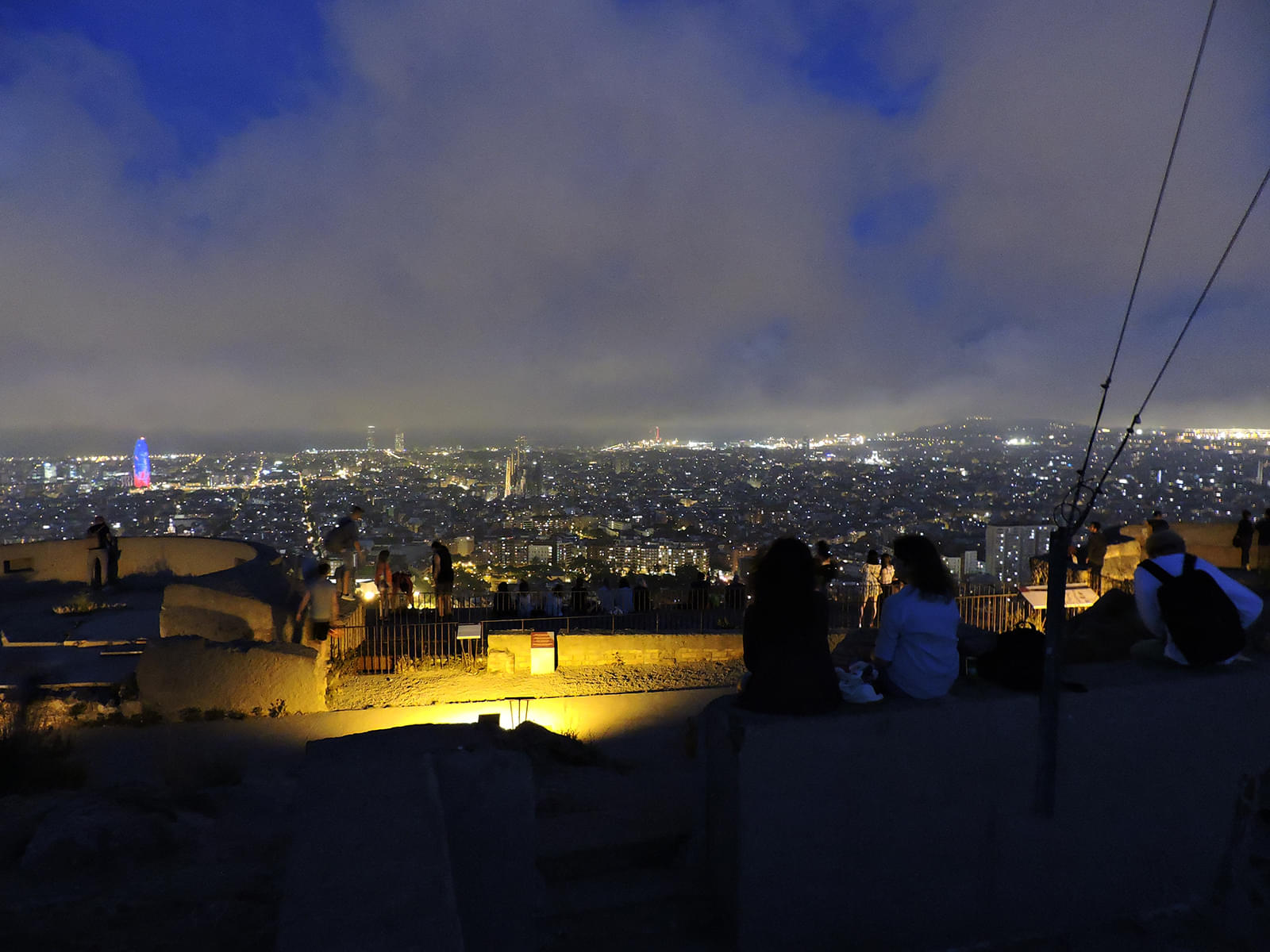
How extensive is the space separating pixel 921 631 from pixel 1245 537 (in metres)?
12.3

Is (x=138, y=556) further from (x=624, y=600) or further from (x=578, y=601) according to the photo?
(x=624, y=600)

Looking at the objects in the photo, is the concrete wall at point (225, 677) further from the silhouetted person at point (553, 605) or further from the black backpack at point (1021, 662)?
the black backpack at point (1021, 662)

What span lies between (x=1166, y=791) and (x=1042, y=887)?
72cm

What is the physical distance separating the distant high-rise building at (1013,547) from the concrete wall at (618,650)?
8857mm

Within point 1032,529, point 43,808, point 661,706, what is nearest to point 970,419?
point 1032,529

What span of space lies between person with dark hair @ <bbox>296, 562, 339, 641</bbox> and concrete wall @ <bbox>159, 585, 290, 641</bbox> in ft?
1.43

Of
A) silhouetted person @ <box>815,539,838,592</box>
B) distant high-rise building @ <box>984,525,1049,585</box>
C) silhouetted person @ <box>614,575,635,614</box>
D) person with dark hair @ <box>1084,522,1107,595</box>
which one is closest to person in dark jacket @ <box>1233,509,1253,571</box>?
person with dark hair @ <box>1084,522,1107,595</box>

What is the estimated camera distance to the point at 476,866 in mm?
3098

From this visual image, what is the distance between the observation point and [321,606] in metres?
10.3

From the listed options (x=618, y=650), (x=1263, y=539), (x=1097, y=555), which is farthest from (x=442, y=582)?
(x=1263, y=539)

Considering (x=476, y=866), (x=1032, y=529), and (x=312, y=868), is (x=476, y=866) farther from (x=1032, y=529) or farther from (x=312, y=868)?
(x=1032, y=529)

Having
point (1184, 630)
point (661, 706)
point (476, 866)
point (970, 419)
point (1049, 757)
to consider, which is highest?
point (970, 419)

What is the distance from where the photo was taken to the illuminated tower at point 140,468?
143 feet

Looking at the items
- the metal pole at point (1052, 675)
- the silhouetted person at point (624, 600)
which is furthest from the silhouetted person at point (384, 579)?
the metal pole at point (1052, 675)
